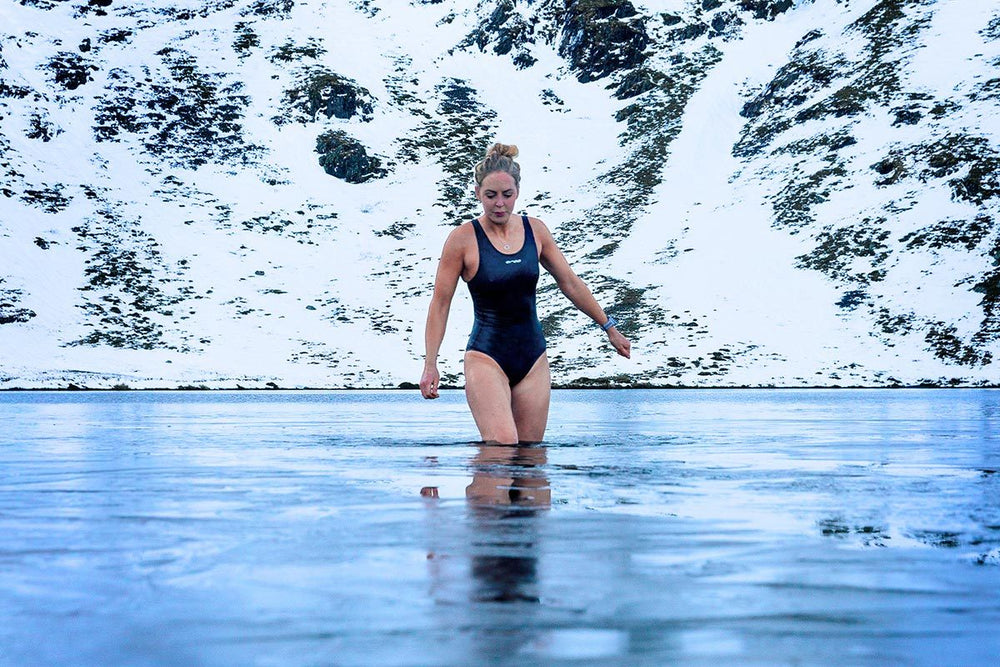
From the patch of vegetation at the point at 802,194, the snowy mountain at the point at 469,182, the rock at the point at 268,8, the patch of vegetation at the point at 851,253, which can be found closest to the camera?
the snowy mountain at the point at 469,182

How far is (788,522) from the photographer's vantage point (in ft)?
14.5

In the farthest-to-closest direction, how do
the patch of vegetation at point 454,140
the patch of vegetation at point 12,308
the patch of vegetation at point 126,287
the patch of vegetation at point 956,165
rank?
the patch of vegetation at point 454,140 → the patch of vegetation at point 956,165 → the patch of vegetation at point 126,287 → the patch of vegetation at point 12,308

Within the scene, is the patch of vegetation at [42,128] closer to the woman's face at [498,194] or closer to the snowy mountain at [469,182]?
the snowy mountain at [469,182]

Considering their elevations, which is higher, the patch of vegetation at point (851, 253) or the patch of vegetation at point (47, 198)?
the patch of vegetation at point (47, 198)

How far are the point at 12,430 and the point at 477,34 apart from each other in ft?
319

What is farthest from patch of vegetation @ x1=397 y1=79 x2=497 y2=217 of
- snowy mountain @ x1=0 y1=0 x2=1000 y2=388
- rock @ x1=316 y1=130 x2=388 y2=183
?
rock @ x1=316 y1=130 x2=388 y2=183

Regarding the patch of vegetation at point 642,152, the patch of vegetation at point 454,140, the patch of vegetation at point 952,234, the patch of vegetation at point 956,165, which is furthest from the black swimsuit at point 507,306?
the patch of vegetation at point 454,140

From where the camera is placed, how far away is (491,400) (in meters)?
9.09

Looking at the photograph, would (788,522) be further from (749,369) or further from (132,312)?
(132,312)

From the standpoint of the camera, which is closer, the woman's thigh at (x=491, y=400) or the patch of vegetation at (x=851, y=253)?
the woman's thigh at (x=491, y=400)

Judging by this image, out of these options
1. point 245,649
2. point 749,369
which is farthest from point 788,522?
point 749,369

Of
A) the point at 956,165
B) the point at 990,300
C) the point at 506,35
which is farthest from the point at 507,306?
the point at 506,35

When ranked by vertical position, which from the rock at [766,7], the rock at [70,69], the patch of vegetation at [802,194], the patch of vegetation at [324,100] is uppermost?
the rock at [766,7]

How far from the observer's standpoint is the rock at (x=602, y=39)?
103125 millimetres
